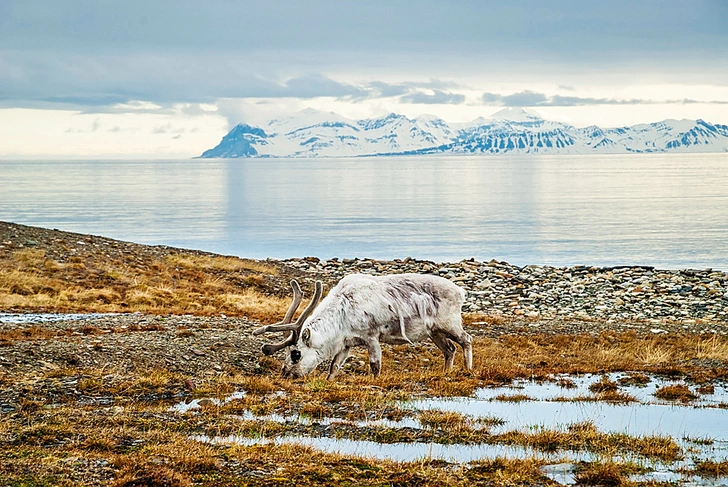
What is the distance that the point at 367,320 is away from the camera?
15.1m

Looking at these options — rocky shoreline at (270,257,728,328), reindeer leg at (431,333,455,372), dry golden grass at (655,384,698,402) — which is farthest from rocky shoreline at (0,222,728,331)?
dry golden grass at (655,384,698,402)

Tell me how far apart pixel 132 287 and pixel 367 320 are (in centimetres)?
1677

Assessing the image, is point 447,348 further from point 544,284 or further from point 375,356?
point 544,284

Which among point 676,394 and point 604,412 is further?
point 676,394

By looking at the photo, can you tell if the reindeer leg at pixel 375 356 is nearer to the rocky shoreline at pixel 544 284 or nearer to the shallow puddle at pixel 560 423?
the shallow puddle at pixel 560 423

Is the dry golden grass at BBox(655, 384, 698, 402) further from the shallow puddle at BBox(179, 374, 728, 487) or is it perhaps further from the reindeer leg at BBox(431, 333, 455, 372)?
the reindeer leg at BBox(431, 333, 455, 372)

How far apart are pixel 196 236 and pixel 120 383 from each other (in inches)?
2698

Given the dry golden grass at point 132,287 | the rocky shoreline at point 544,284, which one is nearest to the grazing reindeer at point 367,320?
the dry golden grass at point 132,287

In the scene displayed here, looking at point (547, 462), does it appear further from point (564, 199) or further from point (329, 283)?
point (564, 199)

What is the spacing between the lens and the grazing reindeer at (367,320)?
1466cm

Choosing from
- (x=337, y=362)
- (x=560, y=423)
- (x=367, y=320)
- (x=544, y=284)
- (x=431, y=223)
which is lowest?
(x=431, y=223)

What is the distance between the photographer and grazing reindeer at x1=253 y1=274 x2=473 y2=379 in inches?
577

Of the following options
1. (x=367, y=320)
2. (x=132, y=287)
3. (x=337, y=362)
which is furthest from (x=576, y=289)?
(x=337, y=362)

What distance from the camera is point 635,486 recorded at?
8.03 metres
